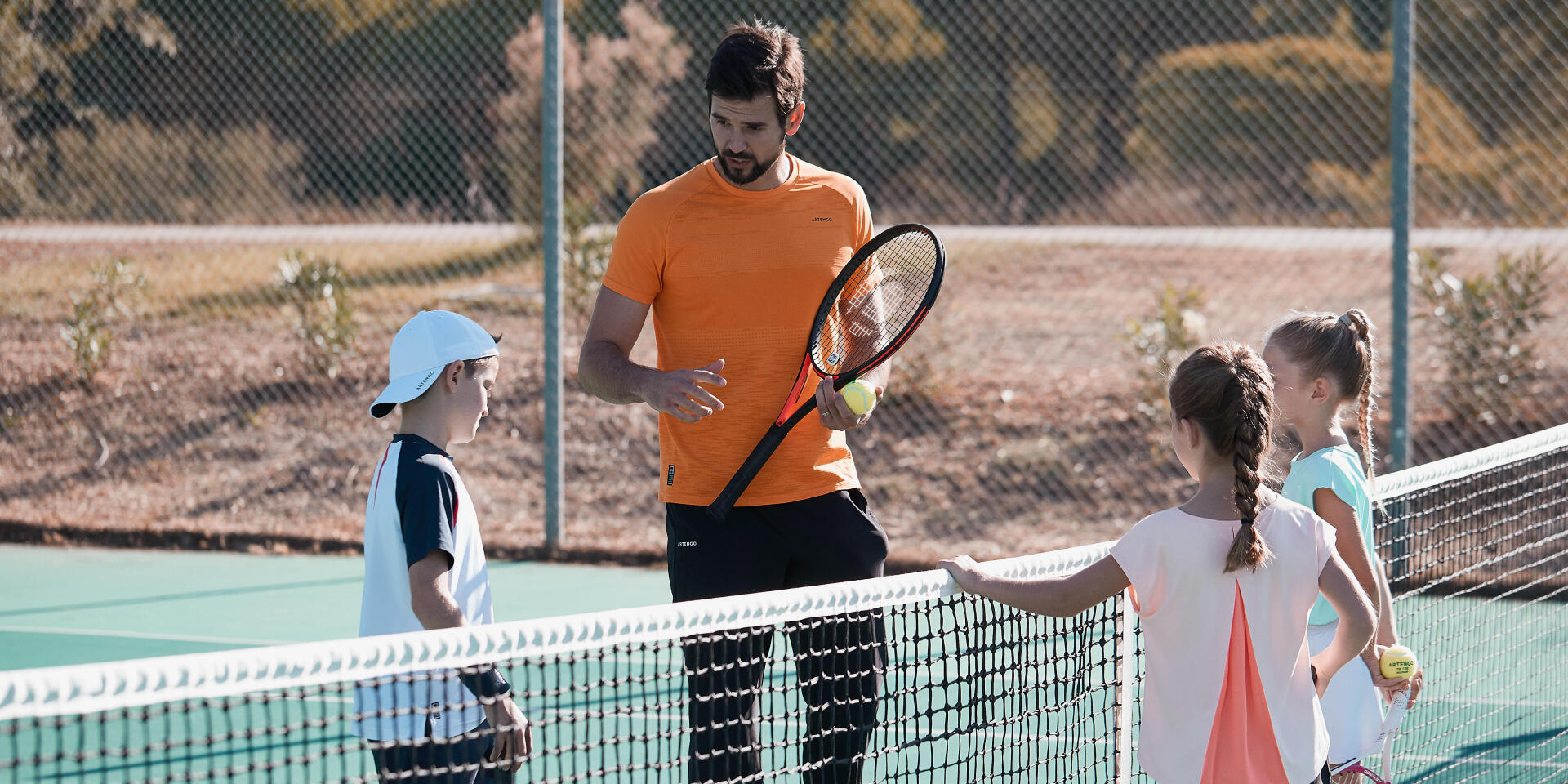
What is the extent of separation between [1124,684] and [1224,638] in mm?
798

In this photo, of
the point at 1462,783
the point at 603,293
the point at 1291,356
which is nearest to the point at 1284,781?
the point at 1291,356

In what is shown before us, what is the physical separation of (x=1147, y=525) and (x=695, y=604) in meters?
0.74

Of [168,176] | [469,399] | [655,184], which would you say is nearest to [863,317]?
[469,399]

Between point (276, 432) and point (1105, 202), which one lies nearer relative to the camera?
point (276, 432)

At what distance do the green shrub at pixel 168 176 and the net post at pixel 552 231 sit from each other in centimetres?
520

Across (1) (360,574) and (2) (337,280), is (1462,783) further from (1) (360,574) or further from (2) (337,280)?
(2) (337,280)

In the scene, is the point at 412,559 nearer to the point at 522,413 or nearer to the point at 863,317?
the point at 863,317

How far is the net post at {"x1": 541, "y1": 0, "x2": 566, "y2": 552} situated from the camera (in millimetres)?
7477

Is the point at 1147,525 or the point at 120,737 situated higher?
the point at 1147,525

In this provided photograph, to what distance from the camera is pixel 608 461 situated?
31.5ft

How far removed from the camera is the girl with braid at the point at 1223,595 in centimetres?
255

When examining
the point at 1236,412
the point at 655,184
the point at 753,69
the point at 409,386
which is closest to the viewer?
the point at 1236,412

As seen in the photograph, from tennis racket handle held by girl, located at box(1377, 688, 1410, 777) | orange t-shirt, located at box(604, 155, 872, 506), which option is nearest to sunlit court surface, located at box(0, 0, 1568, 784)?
orange t-shirt, located at box(604, 155, 872, 506)

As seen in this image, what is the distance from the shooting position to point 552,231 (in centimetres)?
750
